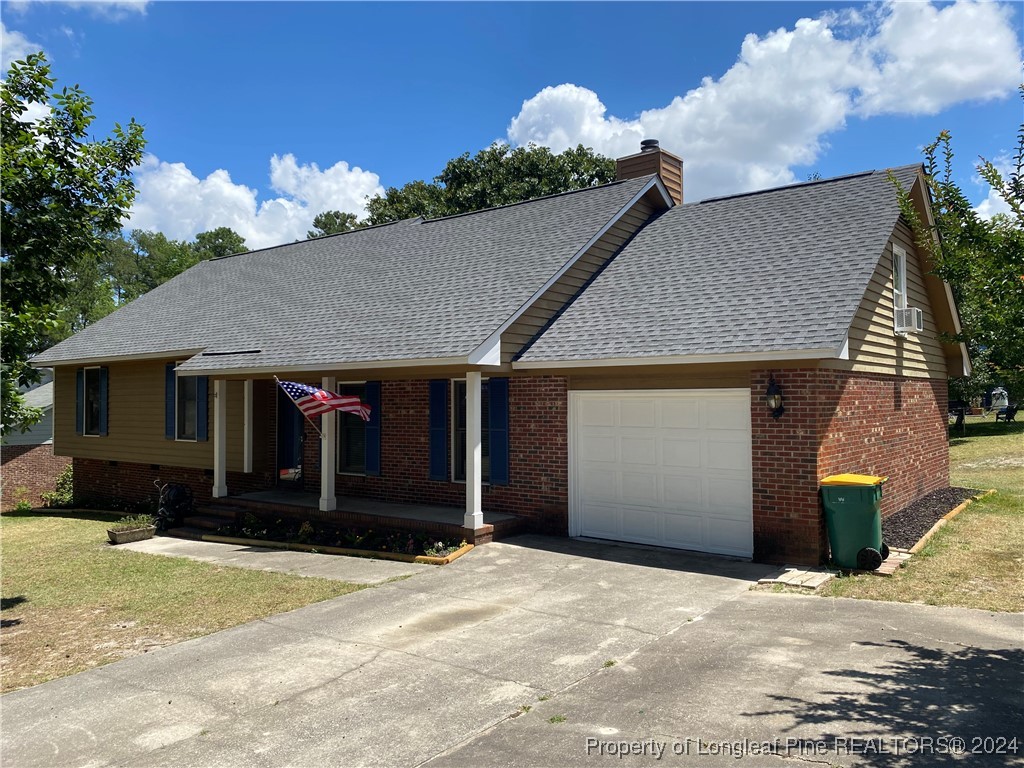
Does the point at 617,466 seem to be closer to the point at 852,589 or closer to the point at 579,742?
the point at 852,589

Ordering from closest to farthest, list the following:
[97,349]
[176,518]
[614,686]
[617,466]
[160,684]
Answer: [614,686] → [160,684] → [617,466] → [176,518] → [97,349]

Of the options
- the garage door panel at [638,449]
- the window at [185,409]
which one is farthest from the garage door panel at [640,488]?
the window at [185,409]

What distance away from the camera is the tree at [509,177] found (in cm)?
3353

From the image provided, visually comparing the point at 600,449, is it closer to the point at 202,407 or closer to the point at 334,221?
the point at 202,407

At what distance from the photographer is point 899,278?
40.1 ft

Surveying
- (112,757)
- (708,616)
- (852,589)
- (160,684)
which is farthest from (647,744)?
(852,589)

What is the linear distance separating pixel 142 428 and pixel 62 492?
667cm

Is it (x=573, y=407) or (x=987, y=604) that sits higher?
(x=573, y=407)

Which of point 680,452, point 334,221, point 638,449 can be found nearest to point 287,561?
point 638,449

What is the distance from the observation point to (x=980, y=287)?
20.5ft

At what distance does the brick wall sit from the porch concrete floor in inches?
12.3

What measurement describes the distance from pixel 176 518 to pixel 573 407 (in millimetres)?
8472

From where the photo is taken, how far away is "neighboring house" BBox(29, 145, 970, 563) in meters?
9.55

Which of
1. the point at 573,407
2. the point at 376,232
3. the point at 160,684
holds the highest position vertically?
the point at 376,232
